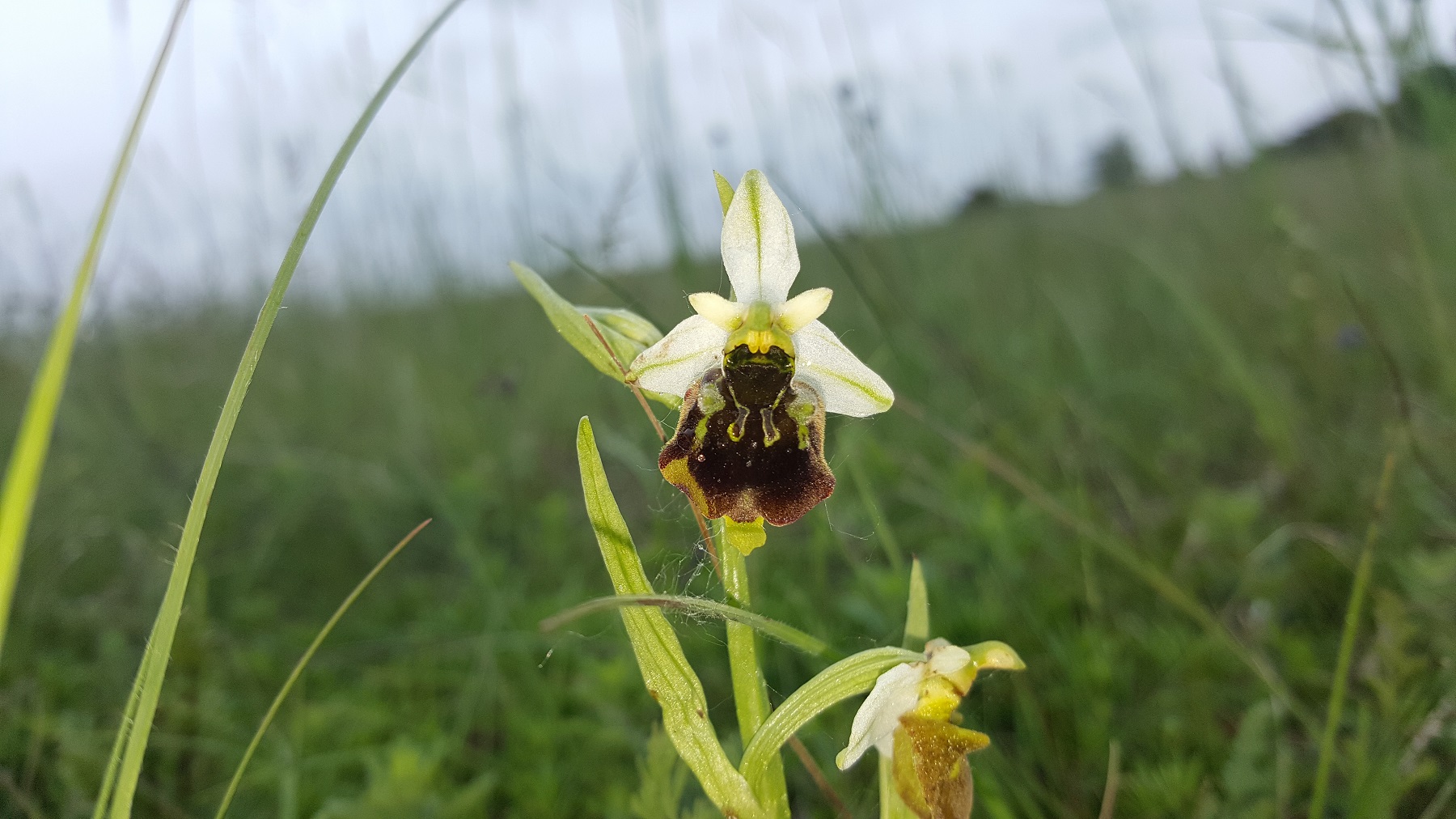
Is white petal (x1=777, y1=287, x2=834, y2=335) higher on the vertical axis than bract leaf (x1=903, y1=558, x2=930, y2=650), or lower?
higher

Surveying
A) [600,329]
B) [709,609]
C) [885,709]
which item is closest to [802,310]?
[600,329]

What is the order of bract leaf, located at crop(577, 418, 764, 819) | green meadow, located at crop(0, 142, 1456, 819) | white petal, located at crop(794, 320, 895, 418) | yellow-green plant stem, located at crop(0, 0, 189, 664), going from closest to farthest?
1. yellow-green plant stem, located at crop(0, 0, 189, 664)
2. bract leaf, located at crop(577, 418, 764, 819)
3. white petal, located at crop(794, 320, 895, 418)
4. green meadow, located at crop(0, 142, 1456, 819)

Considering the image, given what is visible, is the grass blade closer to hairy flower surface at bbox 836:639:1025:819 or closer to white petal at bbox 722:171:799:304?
hairy flower surface at bbox 836:639:1025:819

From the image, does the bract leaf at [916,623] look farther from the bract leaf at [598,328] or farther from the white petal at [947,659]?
the bract leaf at [598,328]

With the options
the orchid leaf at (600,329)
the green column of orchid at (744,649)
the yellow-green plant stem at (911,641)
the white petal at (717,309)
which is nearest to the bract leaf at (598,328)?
the orchid leaf at (600,329)

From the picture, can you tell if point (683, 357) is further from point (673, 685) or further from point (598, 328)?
point (673, 685)

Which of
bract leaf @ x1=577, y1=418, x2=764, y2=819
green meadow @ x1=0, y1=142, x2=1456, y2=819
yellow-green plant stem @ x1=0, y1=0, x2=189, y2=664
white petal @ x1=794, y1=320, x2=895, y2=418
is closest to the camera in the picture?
yellow-green plant stem @ x1=0, y1=0, x2=189, y2=664

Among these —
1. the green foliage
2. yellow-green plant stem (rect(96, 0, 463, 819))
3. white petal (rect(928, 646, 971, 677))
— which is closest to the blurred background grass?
the green foliage
